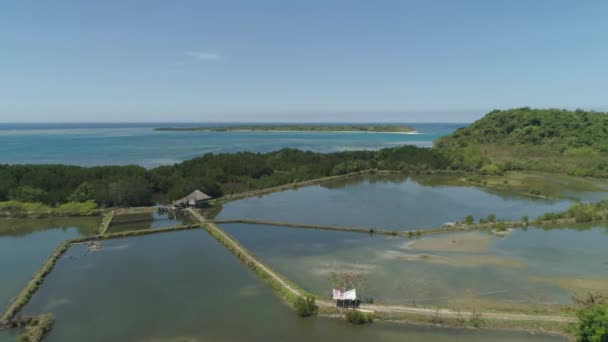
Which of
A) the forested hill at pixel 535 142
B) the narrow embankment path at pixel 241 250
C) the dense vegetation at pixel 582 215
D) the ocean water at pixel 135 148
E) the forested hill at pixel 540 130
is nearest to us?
the narrow embankment path at pixel 241 250

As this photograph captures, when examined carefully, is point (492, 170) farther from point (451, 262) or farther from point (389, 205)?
point (451, 262)

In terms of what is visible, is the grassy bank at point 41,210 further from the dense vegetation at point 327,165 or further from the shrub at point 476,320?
the shrub at point 476,320

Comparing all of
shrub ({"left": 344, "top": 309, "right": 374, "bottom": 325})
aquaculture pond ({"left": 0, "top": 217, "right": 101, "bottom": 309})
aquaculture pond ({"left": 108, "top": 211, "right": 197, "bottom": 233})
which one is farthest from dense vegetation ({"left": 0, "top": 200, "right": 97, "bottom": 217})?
shrub ({"left": 344, "top": 309, "right": 374, "bottom": 325})

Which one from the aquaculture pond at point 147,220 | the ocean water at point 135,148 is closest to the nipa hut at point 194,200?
the aquaculture pond at point 147,220

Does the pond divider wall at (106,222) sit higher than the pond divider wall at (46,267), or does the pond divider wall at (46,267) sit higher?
the pond divider wall at (106,222)

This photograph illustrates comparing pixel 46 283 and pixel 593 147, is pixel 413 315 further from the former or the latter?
pixel 593 147

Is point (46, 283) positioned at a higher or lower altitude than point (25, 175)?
lower

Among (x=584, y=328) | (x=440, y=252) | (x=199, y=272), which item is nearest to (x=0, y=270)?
(x=199, y=272)
